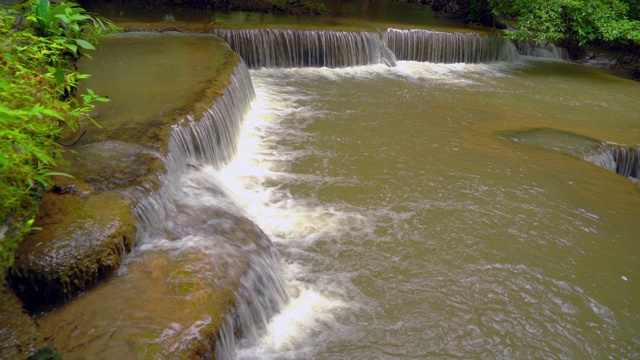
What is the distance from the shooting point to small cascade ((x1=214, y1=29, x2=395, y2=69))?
1097 centimetres

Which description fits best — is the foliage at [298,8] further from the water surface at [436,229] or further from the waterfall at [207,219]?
the waterfall at [207,219]

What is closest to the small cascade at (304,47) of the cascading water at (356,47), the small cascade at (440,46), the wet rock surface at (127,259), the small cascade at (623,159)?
the cascading water at (356,47)

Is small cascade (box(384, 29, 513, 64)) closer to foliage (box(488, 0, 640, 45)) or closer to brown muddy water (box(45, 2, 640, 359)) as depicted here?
foliage (box(488, 0, 640, 45))

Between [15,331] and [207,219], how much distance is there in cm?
192

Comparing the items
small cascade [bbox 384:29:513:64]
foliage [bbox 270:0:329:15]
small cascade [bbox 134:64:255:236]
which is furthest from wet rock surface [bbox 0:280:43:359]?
foliage [bbox 270:0:329:15]

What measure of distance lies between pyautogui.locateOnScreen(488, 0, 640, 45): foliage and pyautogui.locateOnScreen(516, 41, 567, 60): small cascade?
1.61 metres

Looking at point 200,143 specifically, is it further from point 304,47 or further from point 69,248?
point 304,47

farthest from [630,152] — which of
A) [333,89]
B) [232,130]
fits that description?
[232,130]

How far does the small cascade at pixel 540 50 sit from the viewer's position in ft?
51.0

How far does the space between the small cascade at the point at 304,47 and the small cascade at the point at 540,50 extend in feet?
17.7

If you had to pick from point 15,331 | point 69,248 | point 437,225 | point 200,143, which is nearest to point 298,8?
point 200,143

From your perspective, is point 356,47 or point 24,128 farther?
point 356,47

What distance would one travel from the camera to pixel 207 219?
14.3ft

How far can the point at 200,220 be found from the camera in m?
4.34
